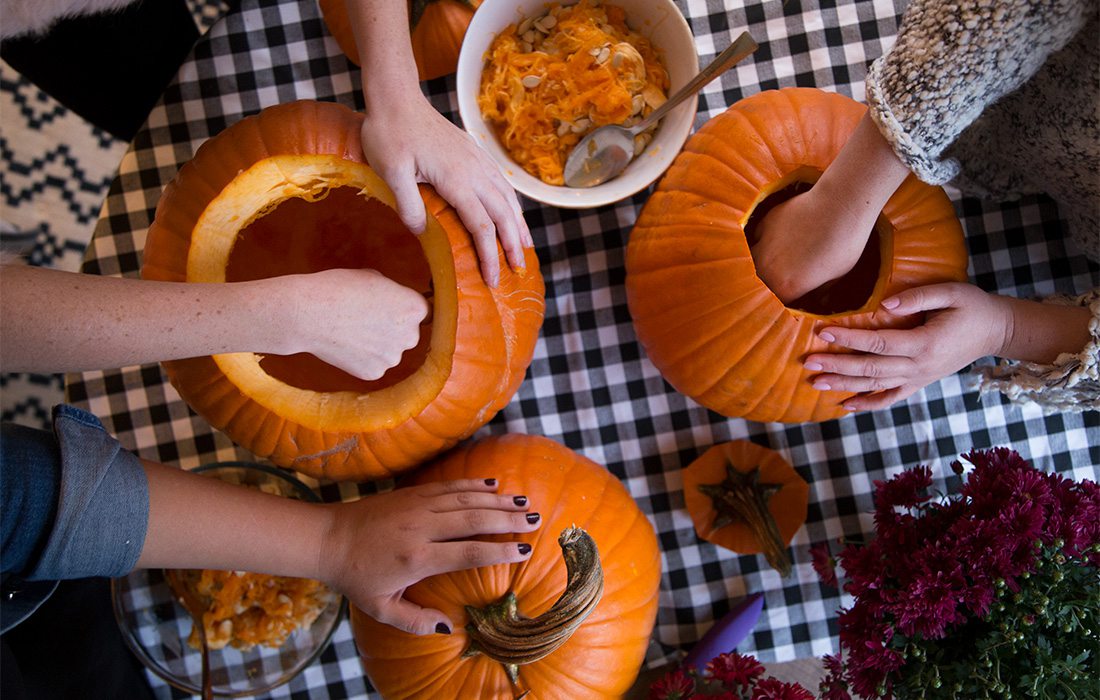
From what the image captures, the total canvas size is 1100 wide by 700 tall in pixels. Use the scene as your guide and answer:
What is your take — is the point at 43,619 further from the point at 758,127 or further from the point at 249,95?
the point at 758,127

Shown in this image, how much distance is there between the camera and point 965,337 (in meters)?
0.88

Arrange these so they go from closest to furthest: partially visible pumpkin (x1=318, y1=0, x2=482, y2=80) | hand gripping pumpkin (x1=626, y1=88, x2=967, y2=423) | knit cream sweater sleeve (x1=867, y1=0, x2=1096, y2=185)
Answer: knit cream sweater sleeve (x1=867, y1=0, x2=1096, y2=185), hand gripping pumpkin (x1=626, y1=88, x2=967, y2=423), partially visible pumpkin (x1=318, y1=0, x2=482, y2=80)

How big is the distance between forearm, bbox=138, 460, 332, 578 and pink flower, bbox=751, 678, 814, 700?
54 cm

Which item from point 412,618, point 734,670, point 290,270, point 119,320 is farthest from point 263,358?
point 734,670

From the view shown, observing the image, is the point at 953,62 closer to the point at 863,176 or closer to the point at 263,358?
the point at 863,176

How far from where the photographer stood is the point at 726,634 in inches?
41.9

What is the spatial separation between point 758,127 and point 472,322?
40 centimetres

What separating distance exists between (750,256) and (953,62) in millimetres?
284

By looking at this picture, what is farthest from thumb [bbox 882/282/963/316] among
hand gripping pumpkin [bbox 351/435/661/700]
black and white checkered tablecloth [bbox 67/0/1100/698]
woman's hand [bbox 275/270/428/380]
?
woman's hand [bbox 275/270/428/380]

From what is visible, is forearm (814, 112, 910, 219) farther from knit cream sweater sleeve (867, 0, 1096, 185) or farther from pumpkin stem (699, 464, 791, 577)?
pumpkin stem (699, 464, 791, 577)

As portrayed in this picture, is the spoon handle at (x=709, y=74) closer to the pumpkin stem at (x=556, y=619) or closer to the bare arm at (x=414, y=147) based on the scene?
the bare arm at (x=414, y=147)

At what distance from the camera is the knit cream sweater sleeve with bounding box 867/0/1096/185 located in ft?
2.08

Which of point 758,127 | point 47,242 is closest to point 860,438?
point 758,127

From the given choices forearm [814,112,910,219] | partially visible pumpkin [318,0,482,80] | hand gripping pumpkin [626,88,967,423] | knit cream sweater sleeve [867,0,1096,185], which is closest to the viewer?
knit cream sweater sleeve [867,0,1096,185]
